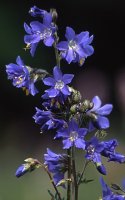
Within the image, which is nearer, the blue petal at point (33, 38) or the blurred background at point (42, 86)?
the blue petal at point (33, 38)

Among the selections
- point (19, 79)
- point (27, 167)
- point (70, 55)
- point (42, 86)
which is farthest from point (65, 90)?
point (42, 86)

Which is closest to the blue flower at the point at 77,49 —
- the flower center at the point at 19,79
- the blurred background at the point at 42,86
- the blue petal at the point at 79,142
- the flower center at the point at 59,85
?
the flower center at the point at 59,85

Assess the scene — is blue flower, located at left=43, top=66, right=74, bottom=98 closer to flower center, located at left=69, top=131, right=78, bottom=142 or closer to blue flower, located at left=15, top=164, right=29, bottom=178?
flower center, located at left=69, top=131, right=78, bottom=142

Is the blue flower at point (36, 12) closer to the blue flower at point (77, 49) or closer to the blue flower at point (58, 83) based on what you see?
the blue flower at point (77, 49)

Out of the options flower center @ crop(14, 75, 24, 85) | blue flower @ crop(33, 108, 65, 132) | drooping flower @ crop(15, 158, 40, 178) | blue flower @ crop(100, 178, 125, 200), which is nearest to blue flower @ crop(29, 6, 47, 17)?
flower center @ crop(14, 75, 24, 85)

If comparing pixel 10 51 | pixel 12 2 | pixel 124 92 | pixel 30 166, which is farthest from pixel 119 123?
pixel 30 166
